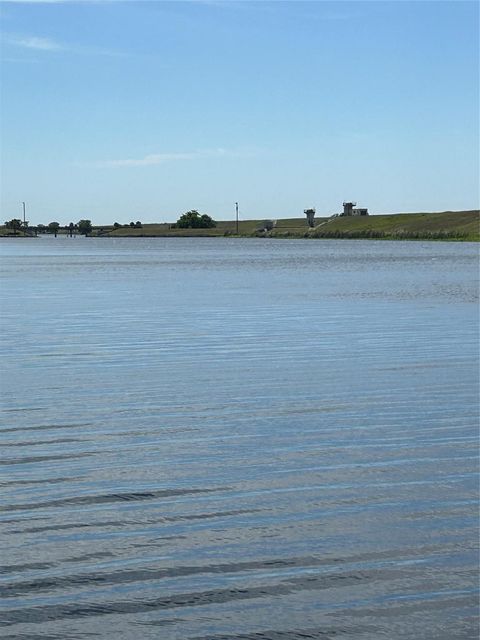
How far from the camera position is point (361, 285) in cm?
6600

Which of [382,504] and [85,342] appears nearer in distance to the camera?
[382,504]

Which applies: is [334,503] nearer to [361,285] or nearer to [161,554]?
[161,554]

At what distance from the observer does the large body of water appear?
955cm

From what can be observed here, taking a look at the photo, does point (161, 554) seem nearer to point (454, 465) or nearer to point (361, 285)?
point (454, 465)

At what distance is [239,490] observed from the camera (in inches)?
538

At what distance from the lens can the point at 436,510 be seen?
12.7 metres

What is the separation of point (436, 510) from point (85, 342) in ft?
65.7

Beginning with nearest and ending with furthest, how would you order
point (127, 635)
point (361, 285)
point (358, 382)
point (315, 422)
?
point (127, 635), point (315, 422), point (358, 382), point (361, 285)

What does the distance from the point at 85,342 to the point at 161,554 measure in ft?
68.2

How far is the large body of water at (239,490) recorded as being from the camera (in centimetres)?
955

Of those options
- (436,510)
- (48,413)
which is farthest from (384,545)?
(48,413)

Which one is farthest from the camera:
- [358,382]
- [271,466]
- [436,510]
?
[358,382]

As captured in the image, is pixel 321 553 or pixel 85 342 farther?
pixel 85 342

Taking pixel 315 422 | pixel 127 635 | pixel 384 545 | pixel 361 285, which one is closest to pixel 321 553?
pixel 384 545
